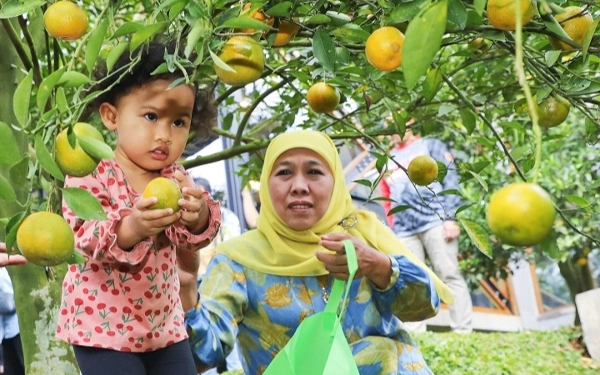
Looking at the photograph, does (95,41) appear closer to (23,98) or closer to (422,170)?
(23,98)

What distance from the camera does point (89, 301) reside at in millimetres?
1764

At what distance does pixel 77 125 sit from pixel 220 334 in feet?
3.75

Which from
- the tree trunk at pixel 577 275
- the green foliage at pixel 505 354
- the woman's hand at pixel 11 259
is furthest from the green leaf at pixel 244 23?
the tree trunk at pixel 577 275

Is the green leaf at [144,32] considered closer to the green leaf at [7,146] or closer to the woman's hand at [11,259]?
the green leaf at [7,146]

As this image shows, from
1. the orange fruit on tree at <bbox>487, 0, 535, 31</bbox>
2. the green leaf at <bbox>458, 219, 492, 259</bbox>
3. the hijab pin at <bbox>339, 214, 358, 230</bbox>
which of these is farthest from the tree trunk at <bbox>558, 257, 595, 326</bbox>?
the orange fruit on tree at <bbox>487, 0, 535, 31</bbox>

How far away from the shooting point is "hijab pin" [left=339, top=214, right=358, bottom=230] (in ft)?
8.11

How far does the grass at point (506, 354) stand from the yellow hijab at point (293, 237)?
2.17m

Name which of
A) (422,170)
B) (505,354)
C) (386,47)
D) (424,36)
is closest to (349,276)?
(422,170)

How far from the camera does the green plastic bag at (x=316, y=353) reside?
1695 mm

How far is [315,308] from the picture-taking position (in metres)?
2.30

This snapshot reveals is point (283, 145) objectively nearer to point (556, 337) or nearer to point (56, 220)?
point (56, 220)

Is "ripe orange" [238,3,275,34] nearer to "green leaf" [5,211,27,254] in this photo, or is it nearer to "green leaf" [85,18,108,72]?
"green leaf" [85,18,108,72]

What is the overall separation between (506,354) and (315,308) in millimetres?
3622

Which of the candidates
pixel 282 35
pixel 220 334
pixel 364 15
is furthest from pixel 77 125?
pixel 220 334
